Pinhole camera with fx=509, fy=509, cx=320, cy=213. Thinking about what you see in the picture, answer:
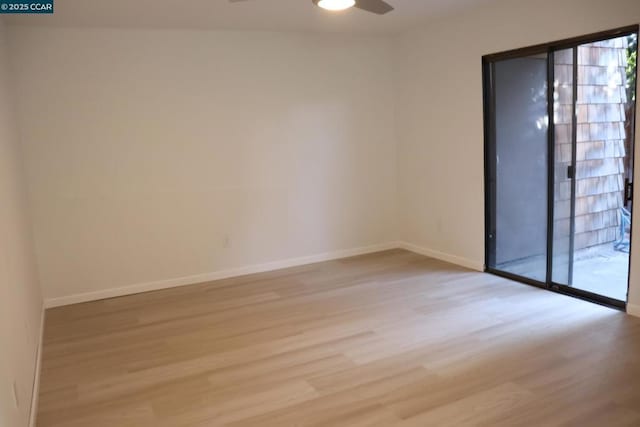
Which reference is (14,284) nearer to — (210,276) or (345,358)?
(345,358)

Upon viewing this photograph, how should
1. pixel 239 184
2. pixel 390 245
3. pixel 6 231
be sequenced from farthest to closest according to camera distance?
1. pixel 390 245
2. pixel 239 184
3. pixel 6 231

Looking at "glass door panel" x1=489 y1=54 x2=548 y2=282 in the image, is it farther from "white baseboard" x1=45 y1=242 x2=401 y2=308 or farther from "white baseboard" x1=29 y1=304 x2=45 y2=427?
"white baseboard" x1=29 y1=304 x2=45 y2=427

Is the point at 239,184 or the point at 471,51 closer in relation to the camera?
the point at 471,51

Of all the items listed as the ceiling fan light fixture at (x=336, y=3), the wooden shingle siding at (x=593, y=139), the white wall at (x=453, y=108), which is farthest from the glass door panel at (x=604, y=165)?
the ceiling fan light fixture at (x=336, y=3)

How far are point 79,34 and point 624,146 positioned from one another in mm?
4511

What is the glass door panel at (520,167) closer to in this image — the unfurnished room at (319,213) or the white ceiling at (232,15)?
the unfurnished room at (319,213)

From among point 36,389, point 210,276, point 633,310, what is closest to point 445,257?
point 633,310

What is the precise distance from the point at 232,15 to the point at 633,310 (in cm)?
383

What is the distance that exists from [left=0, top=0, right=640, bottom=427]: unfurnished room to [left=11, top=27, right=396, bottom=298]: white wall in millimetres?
19

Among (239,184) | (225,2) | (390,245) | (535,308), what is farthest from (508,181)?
(225,2)

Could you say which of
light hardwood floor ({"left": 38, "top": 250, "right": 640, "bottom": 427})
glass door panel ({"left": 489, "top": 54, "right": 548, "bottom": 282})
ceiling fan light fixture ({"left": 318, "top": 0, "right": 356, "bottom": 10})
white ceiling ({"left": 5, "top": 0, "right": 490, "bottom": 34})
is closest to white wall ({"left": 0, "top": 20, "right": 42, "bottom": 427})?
light hardwood floor ({"left": 38, "top": 250, "right": 640, "bottom": 427})

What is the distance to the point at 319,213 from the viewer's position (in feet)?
18.2

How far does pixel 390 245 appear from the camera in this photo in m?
6.01

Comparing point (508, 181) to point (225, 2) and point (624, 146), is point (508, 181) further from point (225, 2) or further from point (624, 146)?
point (225, 2)
